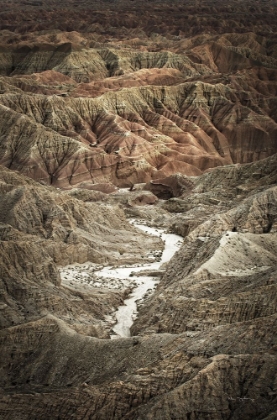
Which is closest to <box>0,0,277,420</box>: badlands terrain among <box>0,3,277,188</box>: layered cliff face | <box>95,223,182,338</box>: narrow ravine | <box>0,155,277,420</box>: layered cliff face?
<box>0,155,277,420</box>: layered cliff face

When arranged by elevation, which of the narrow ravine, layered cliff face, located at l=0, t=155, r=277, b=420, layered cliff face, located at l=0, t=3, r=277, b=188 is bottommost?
layered cliff face, located at l=0, t=3, r=277, b=188

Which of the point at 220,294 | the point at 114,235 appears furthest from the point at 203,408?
the point at 114,235

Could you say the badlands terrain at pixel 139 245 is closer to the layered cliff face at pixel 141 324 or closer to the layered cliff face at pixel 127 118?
the layered cliff face at pixel 141 324

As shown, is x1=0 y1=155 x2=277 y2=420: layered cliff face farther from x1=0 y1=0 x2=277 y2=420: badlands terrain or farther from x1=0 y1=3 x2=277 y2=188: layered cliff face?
x1=0 y1=3 x2=277 y2=188: layered cliff face

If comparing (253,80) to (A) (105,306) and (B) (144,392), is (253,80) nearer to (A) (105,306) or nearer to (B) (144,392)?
(A) (105,306)

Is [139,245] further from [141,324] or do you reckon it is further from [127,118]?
[127,118]

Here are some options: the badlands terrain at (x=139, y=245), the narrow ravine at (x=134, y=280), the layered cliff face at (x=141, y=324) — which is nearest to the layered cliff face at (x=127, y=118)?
the badlands terrain at (x=139, y=245)

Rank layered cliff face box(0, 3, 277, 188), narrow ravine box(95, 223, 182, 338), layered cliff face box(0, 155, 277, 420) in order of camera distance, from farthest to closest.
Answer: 1. layered cliff face box(0, 3, 277, 188)
2. narrow ravine box(95, 223, 182, 338)
3. layered cliff face box(0, 155, 277, 420)
